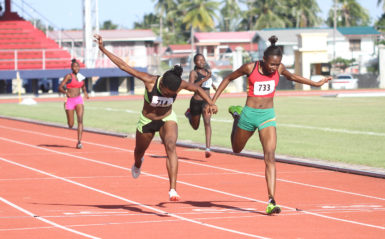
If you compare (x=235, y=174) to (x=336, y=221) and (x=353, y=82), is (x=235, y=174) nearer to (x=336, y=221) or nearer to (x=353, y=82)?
(x=336, y=221)

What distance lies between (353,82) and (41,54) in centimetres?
2572

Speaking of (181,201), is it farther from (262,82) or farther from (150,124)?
(262,82)

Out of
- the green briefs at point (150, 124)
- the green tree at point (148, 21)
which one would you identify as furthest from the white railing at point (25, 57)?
the green tree at point (148, 21)

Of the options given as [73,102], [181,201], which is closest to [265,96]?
[181,201]

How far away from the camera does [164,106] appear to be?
36.1ft

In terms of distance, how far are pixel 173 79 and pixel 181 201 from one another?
6.33 feet

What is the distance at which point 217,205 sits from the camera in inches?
441

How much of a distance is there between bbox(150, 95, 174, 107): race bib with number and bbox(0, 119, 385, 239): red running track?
1332mm

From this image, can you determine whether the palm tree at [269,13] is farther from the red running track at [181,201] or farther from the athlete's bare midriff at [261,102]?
the athlete's bare midriff at [261,102]

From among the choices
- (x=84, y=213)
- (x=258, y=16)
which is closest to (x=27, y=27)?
(x=84, y=213)

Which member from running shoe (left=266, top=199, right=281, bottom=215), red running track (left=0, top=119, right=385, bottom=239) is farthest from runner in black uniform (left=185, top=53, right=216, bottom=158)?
running shoe (left=266, top=199, right=281, bottom=215)

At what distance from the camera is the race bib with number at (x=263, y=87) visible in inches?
426

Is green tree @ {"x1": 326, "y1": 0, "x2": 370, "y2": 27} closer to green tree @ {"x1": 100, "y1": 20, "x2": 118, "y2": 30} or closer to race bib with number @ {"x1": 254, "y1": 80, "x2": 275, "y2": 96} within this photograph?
green tree @ {"x1": 100, "y1": 20, "x2": 118, "y2": 30}

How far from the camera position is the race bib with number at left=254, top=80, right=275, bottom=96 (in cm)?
1082
